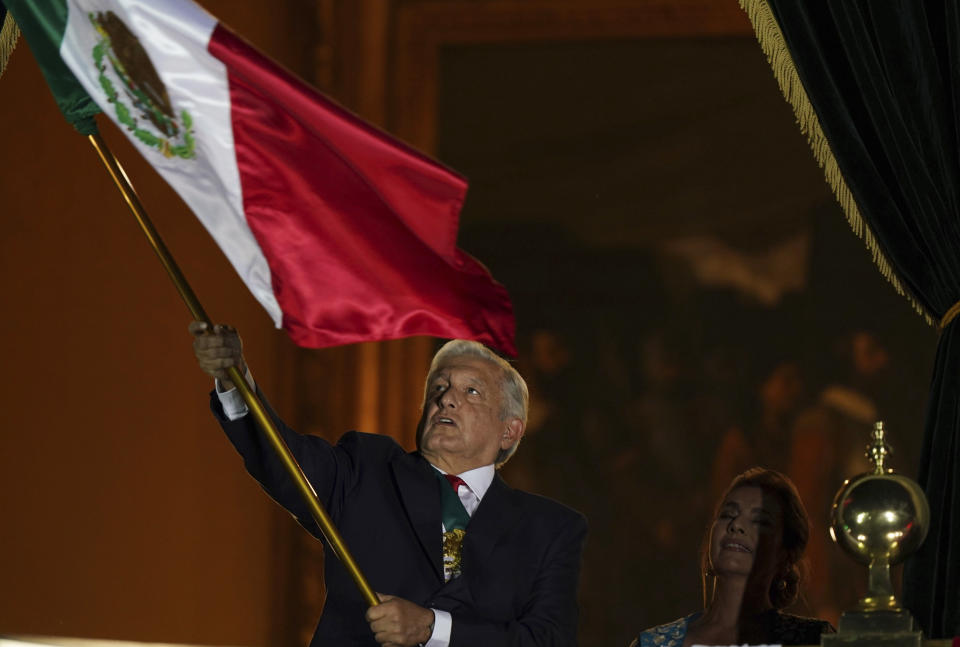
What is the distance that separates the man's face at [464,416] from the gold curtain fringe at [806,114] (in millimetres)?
1002

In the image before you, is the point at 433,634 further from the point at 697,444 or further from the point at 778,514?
the point at 697,444

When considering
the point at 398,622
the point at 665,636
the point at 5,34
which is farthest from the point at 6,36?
the point at 665,636

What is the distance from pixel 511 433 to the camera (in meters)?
3.45

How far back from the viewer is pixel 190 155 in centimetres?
264

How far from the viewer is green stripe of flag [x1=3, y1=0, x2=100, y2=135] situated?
8.83 feet

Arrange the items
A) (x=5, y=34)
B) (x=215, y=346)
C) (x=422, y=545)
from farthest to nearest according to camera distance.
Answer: (x=5, y=34) → (x=422, y=545) → (x=215, y=346)

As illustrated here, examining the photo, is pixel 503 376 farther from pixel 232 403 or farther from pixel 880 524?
pixel 880 524

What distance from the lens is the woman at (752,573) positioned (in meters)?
Result: 3.21

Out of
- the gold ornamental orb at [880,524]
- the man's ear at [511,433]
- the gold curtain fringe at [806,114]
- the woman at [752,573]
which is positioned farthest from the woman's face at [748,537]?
the gold ornamental orb at [880,524]

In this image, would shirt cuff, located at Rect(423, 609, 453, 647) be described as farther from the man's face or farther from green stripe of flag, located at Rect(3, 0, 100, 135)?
green stripe of flag, located at Rect(3, 0, 100, 135)

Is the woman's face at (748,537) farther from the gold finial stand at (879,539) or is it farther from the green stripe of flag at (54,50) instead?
the green stripe of flag at (54,50)

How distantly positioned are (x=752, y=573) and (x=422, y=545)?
805 millimetres

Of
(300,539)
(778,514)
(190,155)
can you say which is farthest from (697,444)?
(190,155)

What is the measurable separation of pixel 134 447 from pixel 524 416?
2514 millimetres
